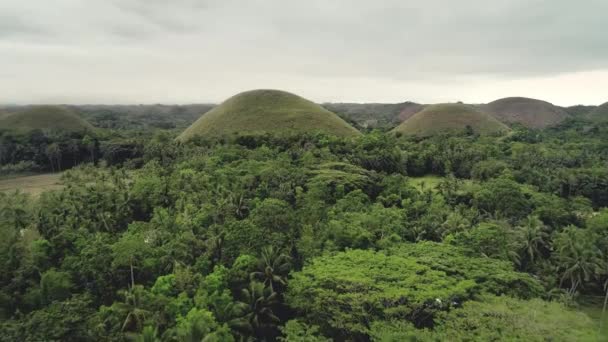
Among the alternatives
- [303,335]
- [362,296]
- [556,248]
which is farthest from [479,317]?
[556,248]

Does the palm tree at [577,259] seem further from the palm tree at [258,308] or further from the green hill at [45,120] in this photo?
the green hill at [45,120]

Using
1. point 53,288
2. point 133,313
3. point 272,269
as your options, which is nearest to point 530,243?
point 272,269

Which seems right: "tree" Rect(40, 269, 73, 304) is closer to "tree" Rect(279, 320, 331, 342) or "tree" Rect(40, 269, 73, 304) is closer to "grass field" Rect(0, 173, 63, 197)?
"tree" Rect(279, 320, 331, 342)

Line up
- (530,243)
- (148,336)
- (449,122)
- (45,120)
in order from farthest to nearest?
(45,120) → (449,122) → (530,243) → (148,336)

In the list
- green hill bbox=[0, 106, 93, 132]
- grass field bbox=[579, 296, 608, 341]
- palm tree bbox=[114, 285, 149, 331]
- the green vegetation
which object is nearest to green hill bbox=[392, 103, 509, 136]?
grass field bbox=[579, 296, 608, 341]

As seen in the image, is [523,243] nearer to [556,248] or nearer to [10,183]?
[556,248]

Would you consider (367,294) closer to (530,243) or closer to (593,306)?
(530,243)
